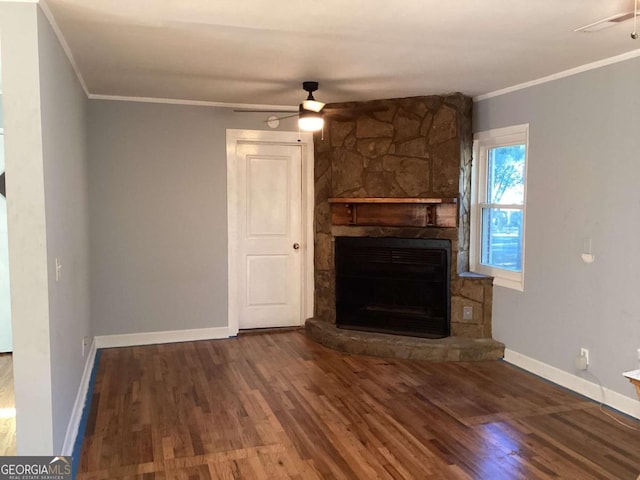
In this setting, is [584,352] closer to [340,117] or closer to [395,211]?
[395,211]

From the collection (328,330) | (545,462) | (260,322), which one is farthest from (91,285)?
(545,462)

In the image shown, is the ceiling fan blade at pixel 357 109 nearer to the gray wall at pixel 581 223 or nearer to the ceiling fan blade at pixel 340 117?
the ceiling fan blade at pixel 340 117

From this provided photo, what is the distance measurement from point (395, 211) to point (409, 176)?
346 millimetres

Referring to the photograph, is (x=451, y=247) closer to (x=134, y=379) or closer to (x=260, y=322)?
(x=260, y=322)

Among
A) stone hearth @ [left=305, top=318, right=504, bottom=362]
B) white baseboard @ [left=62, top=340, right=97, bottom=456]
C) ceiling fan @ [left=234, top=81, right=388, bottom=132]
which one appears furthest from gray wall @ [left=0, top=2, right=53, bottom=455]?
stone hearth @ [left=305, top=318, right=504, bottom=362]

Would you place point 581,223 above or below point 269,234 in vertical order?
above

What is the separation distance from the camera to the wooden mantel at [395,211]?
4.75 meters

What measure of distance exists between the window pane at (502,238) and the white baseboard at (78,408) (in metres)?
3.44

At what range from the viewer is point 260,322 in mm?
5535

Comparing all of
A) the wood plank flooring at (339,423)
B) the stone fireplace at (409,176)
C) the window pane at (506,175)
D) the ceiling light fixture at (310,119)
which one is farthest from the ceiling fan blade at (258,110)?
the wood plank flooring at (339,423)

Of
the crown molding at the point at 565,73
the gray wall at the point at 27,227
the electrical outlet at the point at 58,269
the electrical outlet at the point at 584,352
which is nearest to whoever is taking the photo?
the gray wall at the point at 27,227

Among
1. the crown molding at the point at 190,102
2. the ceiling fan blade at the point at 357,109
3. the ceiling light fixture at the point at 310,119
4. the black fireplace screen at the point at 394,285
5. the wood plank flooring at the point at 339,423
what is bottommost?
the wood plank flooring at the point at 339,423

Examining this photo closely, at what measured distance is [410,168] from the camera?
4867 mm

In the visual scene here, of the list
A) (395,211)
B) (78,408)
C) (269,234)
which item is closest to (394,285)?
(395,211)
